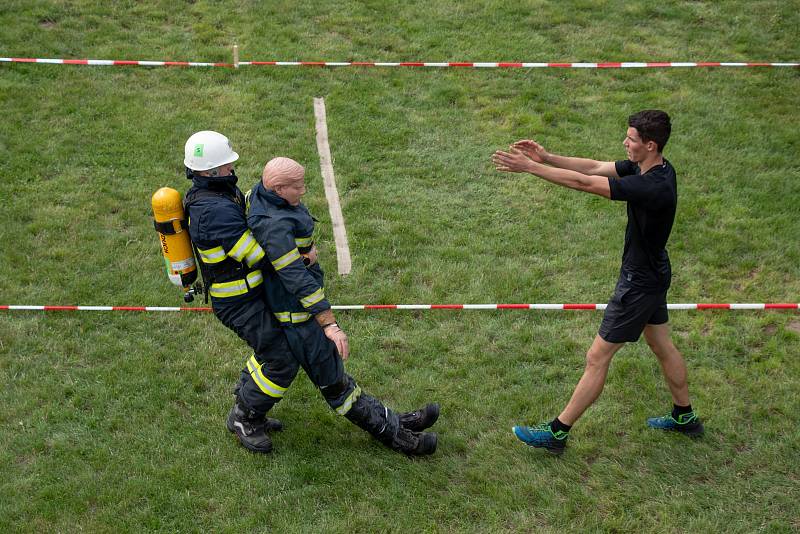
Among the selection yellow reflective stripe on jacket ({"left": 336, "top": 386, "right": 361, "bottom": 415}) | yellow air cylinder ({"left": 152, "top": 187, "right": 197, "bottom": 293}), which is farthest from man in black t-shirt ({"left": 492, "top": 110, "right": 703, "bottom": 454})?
yellow air cylinder ({"left": 152, "top": 187, "right": 197, "bottom": 293})

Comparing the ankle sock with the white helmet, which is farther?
the ankle sock

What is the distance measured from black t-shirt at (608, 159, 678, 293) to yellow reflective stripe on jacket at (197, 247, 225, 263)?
250cm

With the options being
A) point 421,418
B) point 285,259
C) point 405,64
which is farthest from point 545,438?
point 405,64

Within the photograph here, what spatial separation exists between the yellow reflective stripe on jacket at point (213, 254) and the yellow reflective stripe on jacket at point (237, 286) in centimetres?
19

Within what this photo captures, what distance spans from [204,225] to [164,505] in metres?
1.87

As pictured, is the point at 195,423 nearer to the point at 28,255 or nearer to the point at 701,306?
the point at 28,255

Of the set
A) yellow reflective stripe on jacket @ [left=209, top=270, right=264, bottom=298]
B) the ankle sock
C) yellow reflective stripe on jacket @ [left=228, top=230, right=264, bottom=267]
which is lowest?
the ankle sock

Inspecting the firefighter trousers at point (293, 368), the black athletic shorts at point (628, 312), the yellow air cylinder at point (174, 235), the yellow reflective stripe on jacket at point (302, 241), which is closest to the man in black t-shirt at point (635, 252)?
the black athletic shorts at point (628, 312)

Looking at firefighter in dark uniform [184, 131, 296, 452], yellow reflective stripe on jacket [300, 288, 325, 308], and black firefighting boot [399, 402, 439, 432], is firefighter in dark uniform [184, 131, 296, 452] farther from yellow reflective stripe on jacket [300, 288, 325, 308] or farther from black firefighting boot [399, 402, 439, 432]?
black firefighting boot [399, 402, 439, 432]

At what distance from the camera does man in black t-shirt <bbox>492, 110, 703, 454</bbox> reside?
530 centimetres

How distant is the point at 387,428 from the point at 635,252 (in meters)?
2.10

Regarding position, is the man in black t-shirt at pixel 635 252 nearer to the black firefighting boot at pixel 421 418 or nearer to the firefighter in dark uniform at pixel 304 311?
the black firefighting boot at pixel 421 418

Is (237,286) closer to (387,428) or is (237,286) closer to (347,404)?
(347,404)

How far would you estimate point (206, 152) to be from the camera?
17.7ft
